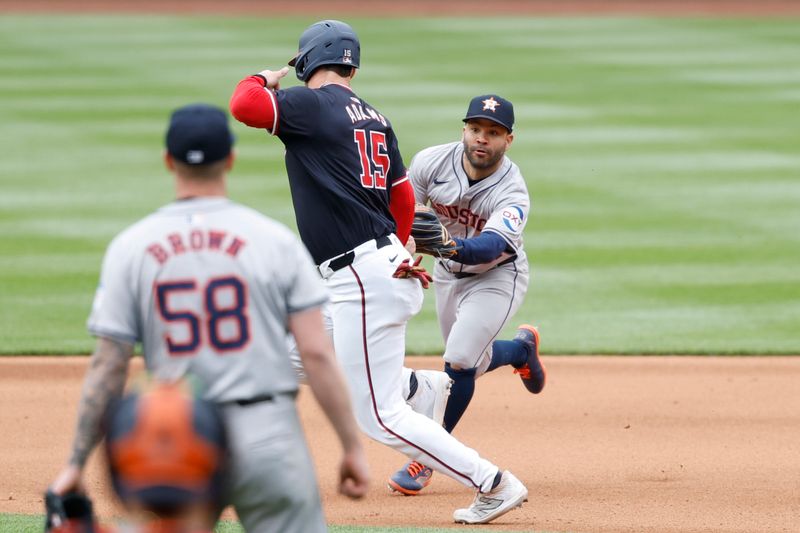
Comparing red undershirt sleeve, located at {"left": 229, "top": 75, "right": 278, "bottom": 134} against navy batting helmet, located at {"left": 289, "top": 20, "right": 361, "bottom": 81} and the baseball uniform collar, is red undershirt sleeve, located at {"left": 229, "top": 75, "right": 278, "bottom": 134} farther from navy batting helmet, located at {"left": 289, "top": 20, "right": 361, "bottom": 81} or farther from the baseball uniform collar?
the baseball uniform collar

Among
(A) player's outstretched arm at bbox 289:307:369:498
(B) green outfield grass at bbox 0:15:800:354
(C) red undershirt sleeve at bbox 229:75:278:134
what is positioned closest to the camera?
(A) player's outstretched arm at bbox 289:307:369:498

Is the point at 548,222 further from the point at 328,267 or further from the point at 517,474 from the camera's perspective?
the point at 328,267

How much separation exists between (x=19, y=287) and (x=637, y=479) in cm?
588

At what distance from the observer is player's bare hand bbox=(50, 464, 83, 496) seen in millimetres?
3150

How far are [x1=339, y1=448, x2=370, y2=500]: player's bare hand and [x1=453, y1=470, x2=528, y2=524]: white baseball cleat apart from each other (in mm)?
1908

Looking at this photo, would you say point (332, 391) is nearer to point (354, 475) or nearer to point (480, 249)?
point (354, 475)

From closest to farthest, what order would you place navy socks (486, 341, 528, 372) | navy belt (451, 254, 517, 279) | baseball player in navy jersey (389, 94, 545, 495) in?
baseball player in navy jersey (389, 94, 545, 495), navy belt (451, 254, 517, 279), navy socks (486, 341, 528, 372)

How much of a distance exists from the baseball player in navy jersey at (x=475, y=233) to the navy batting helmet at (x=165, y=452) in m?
3.66

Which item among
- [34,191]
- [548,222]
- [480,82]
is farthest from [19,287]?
[480,82]

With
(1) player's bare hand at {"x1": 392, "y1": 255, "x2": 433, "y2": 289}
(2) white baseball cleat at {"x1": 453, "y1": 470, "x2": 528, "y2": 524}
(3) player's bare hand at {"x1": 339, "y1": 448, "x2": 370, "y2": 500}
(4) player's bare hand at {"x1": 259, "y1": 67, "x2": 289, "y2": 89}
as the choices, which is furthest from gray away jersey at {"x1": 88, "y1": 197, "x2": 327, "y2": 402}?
(2) white baseball cleat at {"x1": 453, "y1": 470, "x2": 528, "y2": 524}

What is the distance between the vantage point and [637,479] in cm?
608

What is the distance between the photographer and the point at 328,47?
539 centimetres

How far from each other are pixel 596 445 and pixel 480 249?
149 cm

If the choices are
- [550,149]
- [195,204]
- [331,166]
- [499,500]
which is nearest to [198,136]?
[195,204]
